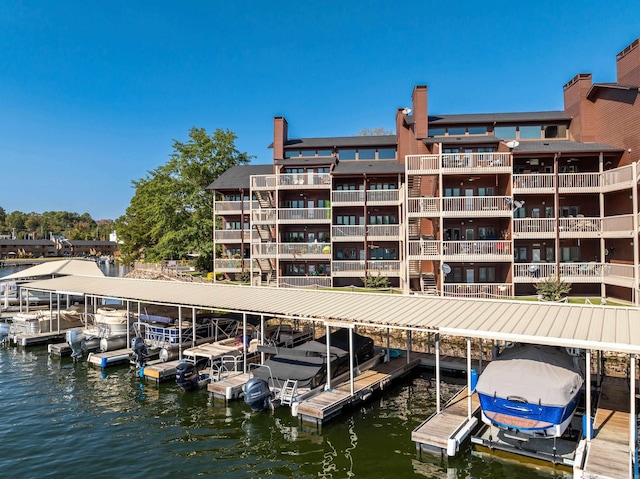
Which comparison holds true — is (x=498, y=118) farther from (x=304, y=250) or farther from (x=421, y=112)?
(x=304, y=250)

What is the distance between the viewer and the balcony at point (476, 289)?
2995 cm

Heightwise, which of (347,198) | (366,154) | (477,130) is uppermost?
(477,130)

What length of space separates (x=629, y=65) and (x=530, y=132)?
26.3 feet

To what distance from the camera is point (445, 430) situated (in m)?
12.9

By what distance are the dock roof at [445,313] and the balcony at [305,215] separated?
15.3m

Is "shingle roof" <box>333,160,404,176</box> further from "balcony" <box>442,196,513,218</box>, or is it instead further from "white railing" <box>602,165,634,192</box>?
"white railing" <box>602,165,634,192</box>

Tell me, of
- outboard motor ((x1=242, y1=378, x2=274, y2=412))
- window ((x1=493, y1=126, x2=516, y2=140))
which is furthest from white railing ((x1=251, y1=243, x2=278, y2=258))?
outboard motor ((x1=242, y1=378, x2=274, y2=412))

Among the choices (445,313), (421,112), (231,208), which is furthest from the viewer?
(231,208)

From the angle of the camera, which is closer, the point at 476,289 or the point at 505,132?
the point at 476,289

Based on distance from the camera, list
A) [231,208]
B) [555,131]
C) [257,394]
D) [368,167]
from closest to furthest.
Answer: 1. [257,394]
2. [555,131]
3. [368,167]
4. [231,208]

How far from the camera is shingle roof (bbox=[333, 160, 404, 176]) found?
3741 centimetres

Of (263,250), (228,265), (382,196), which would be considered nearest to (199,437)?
(263,250)

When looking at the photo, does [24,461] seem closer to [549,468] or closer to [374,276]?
[549,468]

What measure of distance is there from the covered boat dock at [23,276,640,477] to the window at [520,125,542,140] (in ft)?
79.6
